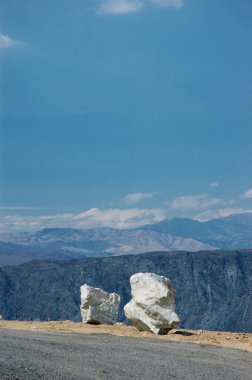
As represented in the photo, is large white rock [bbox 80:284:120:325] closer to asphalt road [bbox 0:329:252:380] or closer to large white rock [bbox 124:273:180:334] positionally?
large white rock [bbox 124:273:180:334]

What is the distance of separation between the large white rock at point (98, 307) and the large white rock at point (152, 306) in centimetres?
660

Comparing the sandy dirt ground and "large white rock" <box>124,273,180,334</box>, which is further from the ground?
"large white rock" <box>124,273,180,334</box>

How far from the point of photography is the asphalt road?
18750mm

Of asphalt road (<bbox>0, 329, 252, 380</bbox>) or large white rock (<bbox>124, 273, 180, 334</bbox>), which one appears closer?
asphalt road (<bbox>0, 329, 252, 380</bbox>)

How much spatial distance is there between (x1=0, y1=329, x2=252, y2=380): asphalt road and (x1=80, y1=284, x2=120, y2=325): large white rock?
11608 mm

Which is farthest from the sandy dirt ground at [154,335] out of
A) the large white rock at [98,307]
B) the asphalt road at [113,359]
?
the large white rock at [98,307]

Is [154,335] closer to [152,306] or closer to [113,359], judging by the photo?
[152,306]

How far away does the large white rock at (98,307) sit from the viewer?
42.7m

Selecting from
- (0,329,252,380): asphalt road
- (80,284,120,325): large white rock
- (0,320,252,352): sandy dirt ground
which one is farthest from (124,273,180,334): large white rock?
(80,284,120,325): large white rock

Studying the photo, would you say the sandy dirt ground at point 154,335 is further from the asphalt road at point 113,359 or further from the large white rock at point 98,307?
the large white rock at point 98,307

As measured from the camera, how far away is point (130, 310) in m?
36.5

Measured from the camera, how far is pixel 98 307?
43.4 meters

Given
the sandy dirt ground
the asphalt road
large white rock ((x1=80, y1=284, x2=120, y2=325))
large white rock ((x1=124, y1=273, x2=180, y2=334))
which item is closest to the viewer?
the asphalt road

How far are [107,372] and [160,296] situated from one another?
16.3 metres
